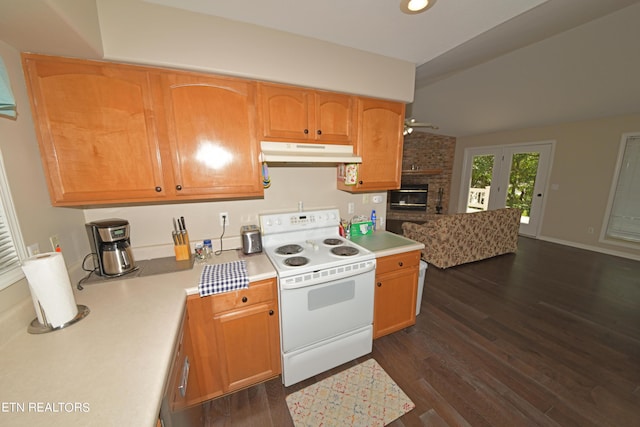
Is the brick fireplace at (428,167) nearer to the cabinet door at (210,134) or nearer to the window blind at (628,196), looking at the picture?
the window blind at (628,196)

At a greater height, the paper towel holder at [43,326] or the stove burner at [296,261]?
the stove burner at [296,261]

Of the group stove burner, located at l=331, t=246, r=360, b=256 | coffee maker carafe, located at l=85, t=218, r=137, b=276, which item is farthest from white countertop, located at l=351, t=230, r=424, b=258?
coffee maker carafe, located at l=85, t=218, r=137, b=276

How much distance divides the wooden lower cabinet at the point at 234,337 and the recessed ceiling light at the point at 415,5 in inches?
72.0

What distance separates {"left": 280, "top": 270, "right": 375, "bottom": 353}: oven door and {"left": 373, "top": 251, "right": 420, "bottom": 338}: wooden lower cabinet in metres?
0.16

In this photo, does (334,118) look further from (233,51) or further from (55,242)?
(55,242)

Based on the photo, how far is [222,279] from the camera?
4.46 feet

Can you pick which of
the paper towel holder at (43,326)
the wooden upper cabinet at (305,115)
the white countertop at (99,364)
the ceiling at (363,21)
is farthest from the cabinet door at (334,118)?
the paper towel holder at (43,326)

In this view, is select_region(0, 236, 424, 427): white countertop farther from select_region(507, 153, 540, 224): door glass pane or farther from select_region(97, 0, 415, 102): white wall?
select_region(507, 153, 540, 224): door glass pane

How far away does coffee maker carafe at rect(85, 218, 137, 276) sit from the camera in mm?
1362

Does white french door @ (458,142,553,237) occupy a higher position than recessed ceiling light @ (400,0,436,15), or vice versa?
recessed ceiling light @ (400,0,436,15)

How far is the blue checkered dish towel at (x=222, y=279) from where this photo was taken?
1.30 metres

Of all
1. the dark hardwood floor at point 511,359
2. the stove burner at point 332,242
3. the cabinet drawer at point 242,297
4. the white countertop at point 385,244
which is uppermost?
the stove burner at point 332,242

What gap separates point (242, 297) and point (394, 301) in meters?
1.34

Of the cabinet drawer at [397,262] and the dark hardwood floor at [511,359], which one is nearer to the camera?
the dark hardwood floor at [511,359]
